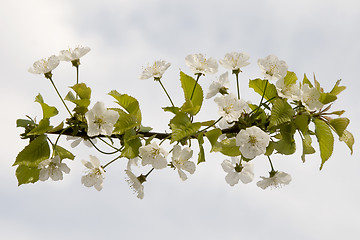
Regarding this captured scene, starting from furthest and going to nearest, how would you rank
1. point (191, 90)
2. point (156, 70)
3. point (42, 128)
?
1. point (156, 70)
2. point (191, 90)
3. point (42, 128)

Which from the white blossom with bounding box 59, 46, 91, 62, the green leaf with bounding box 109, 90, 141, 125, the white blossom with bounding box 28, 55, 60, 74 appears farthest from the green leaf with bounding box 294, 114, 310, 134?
the white blossom with bounding box 28, 55, 60, 74

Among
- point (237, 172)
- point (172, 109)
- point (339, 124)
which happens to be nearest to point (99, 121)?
point (172, 109)

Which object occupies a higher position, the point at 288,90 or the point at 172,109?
the point at 288,90

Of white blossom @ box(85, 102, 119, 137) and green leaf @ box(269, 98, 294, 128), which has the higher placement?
green leaf @ box(269, 98, 294, 128)

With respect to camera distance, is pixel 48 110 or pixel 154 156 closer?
pixel 154 156

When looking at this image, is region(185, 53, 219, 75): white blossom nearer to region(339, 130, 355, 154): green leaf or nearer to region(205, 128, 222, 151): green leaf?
region(205, 128, 222, 151): green leaf

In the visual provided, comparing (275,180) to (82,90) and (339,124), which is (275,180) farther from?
(82,90)

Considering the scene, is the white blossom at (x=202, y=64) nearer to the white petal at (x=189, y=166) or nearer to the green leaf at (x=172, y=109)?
the green leaf at (x=172, y=109)
